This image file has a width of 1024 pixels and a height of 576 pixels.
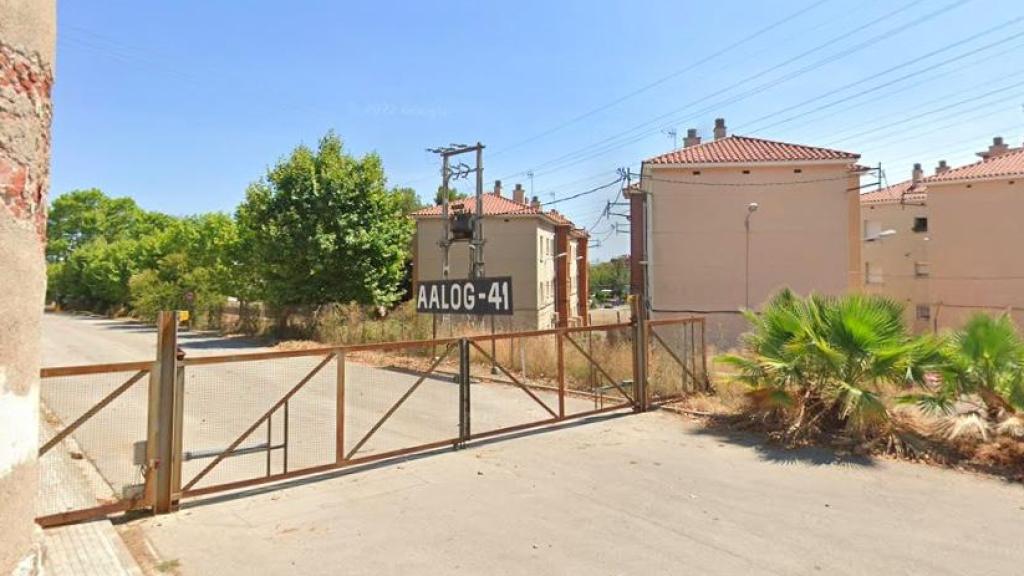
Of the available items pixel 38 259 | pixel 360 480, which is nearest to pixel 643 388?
pixel 360 480

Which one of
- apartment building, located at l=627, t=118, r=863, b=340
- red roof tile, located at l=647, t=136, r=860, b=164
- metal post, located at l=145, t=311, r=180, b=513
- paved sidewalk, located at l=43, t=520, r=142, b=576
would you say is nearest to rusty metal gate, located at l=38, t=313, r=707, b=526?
metal post, located at l=145, t=311, r=180, b=513

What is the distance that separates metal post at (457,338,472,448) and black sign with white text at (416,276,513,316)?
3608mm

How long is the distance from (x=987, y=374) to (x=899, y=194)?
31501 mm

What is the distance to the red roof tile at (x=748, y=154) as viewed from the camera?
2362 centimetres

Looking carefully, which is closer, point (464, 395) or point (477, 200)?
point (464, 395)

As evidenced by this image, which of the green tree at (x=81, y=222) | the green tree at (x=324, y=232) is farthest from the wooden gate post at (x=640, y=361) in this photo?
the green tree at (x=81, y=222)

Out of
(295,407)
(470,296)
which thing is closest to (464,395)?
(295,407)

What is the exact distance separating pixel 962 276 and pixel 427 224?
87.8 feet

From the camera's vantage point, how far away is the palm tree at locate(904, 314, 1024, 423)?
7648mm

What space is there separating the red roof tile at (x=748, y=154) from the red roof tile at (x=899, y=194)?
12479 mm

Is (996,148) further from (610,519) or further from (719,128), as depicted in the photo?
(610,519)

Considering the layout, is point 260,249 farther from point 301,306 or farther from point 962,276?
point 962,276

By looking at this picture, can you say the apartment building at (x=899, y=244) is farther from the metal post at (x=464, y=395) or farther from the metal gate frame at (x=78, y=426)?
the metal gate frame at (x=78, y=426)

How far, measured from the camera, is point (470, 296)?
42.3 ft
